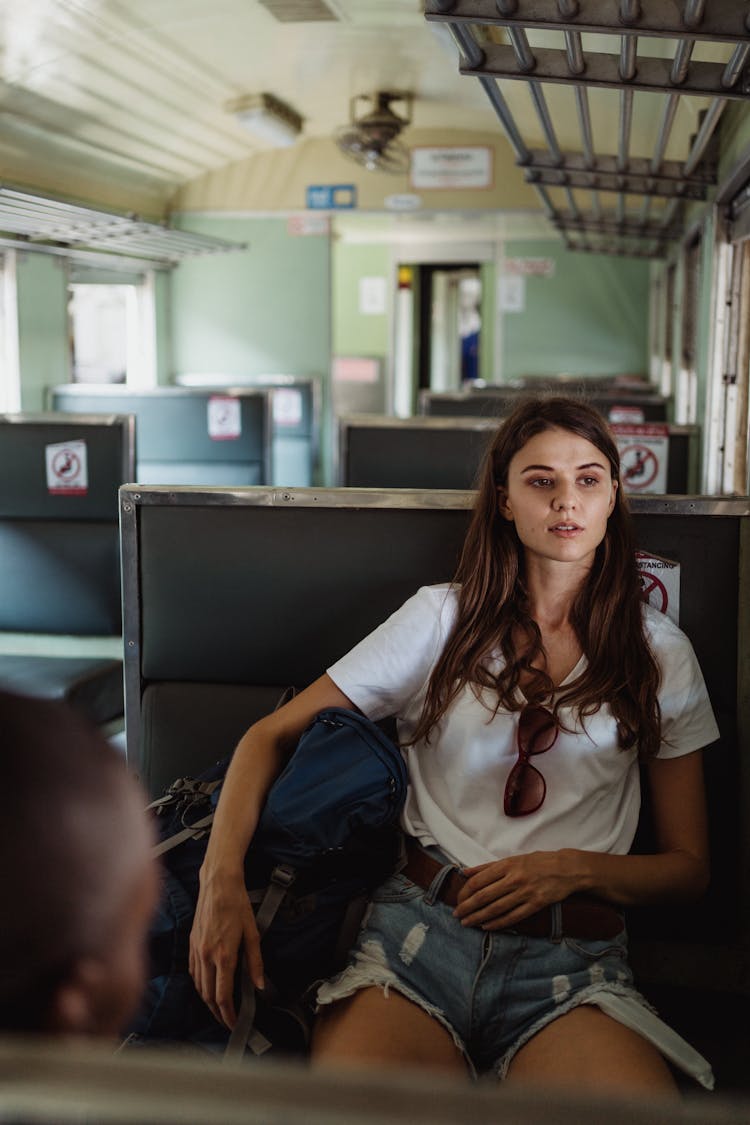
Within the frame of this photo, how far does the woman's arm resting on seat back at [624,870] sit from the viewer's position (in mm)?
1578

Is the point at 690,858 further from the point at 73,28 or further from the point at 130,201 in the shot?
the point at 130,201

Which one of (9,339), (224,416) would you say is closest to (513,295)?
(224,416)

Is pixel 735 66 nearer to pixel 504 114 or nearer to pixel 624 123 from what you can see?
pixel 504 114

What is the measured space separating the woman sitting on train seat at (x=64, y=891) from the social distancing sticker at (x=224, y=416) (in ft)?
15.9

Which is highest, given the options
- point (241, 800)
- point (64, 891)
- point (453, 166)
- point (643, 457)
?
point (453, 166)

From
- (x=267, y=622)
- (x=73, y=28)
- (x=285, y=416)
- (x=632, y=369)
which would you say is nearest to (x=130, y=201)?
(x=285, y=416)

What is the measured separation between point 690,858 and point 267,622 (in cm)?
99

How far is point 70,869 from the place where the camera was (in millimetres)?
575

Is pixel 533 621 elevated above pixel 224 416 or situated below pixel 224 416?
below

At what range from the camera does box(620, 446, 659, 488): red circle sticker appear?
155 inches

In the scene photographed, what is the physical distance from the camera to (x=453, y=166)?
7.90 meters

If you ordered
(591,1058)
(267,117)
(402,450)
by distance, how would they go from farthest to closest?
(267,117) < (402,450) < (591,1058)

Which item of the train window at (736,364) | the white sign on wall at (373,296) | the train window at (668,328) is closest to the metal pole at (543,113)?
the train window at (736,364)

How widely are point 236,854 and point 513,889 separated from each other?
424mm
